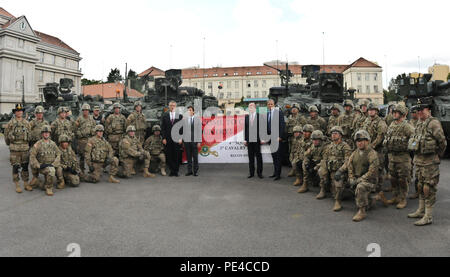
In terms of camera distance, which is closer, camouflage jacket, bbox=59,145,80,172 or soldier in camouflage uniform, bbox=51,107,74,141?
camouflage jacket, bbox=59,145,80,172

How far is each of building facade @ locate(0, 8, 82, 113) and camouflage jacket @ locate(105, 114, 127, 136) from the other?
31.6 metres

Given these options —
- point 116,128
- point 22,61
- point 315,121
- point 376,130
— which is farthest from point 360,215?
point 22,61

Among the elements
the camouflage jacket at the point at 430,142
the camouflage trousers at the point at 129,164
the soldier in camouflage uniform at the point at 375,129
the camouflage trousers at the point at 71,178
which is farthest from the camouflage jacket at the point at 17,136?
the camouflage jacket at the point at 430,142

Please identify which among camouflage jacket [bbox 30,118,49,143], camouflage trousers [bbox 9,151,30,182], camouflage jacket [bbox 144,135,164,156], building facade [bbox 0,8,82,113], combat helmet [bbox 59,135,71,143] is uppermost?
building facade [bbox 0,8,82,113]

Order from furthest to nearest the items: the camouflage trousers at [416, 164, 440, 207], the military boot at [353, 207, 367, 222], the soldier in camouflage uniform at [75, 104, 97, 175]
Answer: the soldier in camouflage uniform at [75, 104, 97, 175] → the military boot at [353, 207, 367, 222] → the camouflage trousers at [416, 164, 440, 207]

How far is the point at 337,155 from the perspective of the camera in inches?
233

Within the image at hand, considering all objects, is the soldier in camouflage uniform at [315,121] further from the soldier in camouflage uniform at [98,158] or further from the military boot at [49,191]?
the military boot at [49,191]

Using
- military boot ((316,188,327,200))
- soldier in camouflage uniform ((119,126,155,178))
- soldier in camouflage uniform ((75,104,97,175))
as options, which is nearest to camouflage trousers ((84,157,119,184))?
soldier in camouflage uniform ((119,126,155,178))

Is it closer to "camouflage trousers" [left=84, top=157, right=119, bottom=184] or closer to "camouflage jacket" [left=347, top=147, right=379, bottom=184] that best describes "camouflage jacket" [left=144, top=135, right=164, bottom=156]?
"camouflage trousers" [left=84, top=157, right=119, bottom=184]

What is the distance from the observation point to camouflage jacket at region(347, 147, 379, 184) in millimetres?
5090

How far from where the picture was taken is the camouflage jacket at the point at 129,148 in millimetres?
8307

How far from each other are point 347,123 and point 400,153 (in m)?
1.91

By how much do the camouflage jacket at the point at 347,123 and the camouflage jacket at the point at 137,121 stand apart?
5.43 meters

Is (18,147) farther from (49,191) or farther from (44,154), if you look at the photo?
(49,191)
